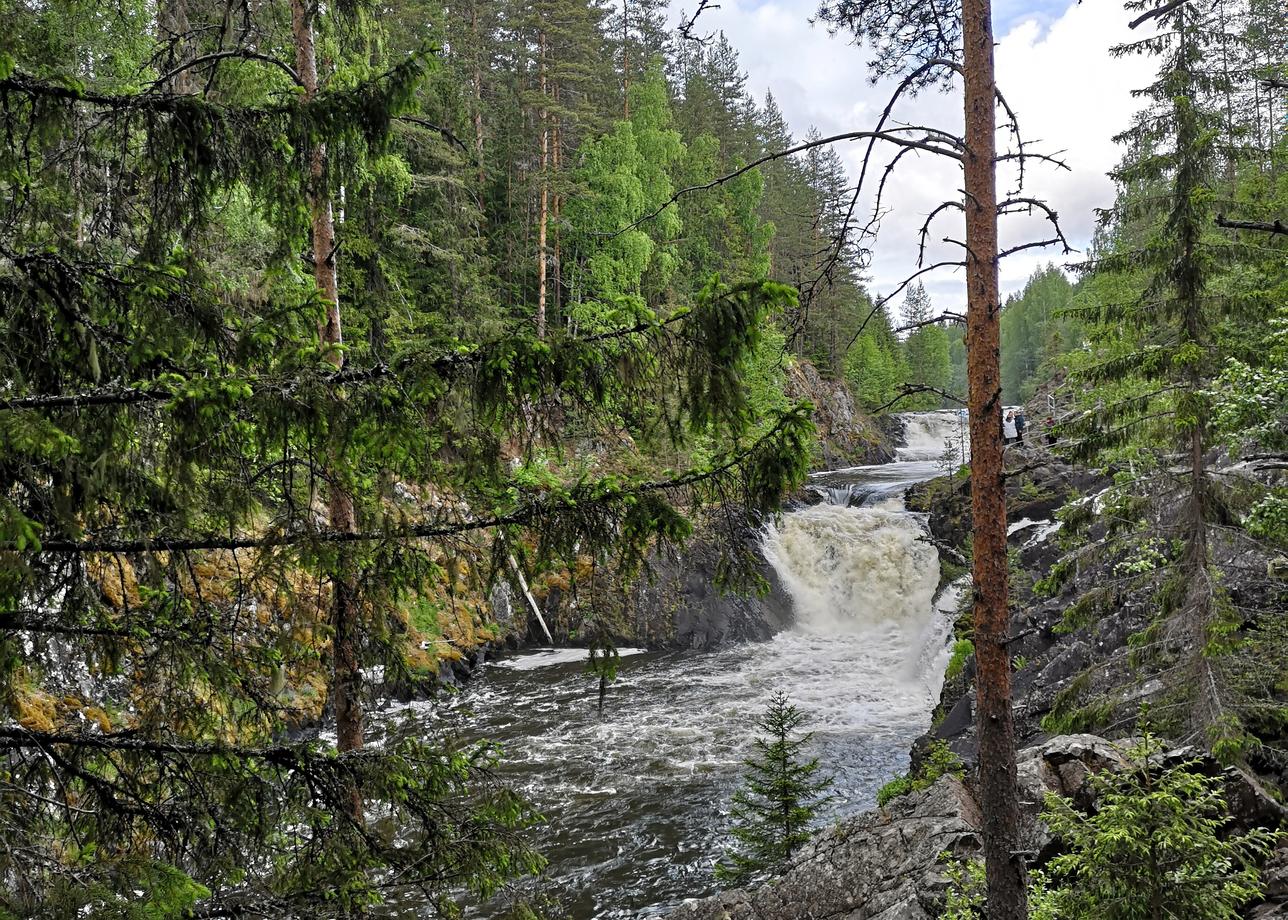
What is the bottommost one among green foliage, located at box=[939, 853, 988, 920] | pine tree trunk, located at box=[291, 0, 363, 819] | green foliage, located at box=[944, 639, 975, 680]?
green foliage, located at box=[944, 639, 975, 680]

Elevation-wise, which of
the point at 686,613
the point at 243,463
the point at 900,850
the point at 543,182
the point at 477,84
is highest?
the point at 477,84

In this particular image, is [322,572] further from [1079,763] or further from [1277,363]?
[1277,363]

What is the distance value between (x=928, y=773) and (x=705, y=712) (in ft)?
18.3

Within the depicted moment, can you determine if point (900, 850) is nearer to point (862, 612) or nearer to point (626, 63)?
point (862, 612)

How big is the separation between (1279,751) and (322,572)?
1058 centimetres

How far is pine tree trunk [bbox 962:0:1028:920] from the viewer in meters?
5.03

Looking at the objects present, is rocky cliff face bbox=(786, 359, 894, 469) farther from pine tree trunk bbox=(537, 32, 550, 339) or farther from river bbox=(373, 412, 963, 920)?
pine tree trunk bbox=(537, 32, 550, 339)

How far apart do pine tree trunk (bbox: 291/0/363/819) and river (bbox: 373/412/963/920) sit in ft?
3.64

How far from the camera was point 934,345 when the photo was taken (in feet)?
225

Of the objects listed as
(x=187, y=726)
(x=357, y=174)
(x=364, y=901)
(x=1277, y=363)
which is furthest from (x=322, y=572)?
(x=1277, y=363)

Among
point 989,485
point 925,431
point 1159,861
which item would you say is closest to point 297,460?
point 989,485

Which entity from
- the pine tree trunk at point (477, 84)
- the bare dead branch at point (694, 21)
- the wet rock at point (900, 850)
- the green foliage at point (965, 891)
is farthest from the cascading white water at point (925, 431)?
the bare dead branch at point (694, 21)

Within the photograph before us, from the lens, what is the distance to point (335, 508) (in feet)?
22.2

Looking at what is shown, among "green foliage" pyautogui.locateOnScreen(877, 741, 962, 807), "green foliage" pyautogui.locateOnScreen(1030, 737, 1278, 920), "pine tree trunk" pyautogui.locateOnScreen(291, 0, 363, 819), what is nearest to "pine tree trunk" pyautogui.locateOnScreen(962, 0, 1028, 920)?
"green foliage" pyautogui.locateOnScreen(1030, 737, 1278, 920)
